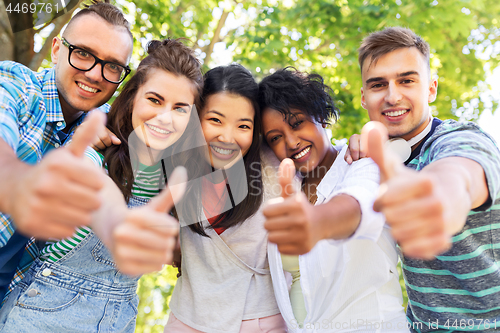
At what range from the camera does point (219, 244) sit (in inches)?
74.7

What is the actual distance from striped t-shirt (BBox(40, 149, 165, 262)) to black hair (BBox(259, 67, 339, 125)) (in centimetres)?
82

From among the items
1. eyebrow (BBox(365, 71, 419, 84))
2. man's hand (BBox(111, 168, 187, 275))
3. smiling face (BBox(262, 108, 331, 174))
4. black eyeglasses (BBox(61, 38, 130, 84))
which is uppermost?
eyebrow (BBox(365, 71, 419, 84))

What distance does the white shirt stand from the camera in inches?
65.3

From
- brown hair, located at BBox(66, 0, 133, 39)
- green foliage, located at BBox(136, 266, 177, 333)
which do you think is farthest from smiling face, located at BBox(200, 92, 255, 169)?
green foliage, located at BBox(136, 266, 177, 333)

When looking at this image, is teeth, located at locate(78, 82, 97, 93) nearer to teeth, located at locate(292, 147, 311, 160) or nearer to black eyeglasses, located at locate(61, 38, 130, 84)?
black eyeglasses, located at locate(61, 38, 130, 84)

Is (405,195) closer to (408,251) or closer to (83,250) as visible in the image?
(408,251)

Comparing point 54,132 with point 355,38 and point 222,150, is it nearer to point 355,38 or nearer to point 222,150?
point 222,150

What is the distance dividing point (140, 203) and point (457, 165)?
1519 millimetres

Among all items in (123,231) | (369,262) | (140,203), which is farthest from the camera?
(140,203)

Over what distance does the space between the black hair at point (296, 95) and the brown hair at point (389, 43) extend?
36 centimetres

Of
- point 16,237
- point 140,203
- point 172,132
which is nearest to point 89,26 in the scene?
point 172,132

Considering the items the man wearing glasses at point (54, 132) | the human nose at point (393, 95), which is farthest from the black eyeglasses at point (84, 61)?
the human nose at point (393, 95)

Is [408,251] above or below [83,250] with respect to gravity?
above

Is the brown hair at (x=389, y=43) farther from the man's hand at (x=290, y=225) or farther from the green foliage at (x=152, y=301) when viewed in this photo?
the green foliage at (x=152, y=301)
